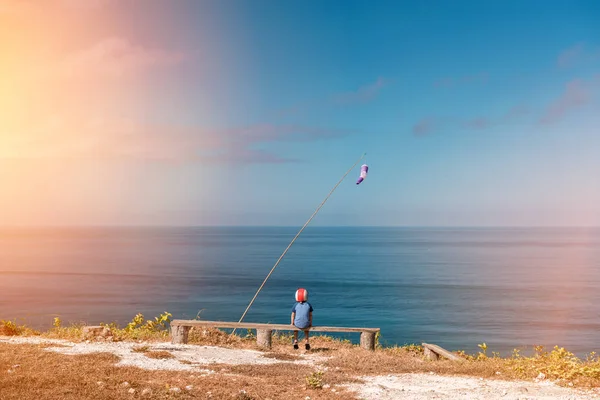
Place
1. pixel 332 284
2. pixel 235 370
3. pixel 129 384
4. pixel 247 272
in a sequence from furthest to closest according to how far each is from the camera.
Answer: pixel 247 272 < pixel 332 284 < pixel 235 370 < pixel 129 384

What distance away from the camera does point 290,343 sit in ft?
63.1

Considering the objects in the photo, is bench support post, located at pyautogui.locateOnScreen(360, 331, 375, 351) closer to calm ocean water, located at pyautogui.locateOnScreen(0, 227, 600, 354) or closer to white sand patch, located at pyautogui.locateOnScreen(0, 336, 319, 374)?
white sand patch, located at pyautogui.locateOnScreen(0, 336, 319, 374)

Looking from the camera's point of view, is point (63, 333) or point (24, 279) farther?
point (24, 279)

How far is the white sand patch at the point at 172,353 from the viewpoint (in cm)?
1380

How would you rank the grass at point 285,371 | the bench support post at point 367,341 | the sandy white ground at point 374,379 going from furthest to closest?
1. the bench support post at point 367,341
2. the sandy white ground at point 374,379
3. the grass at point 285,371

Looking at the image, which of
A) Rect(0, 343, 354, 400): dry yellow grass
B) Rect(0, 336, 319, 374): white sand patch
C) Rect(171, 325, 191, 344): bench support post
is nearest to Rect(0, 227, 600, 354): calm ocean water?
Rect(171, 325, 191, 344): bench support post

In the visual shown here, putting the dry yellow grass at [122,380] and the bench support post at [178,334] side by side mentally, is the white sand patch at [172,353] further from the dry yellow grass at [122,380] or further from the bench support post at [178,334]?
the dry yellow grass at [122,380]

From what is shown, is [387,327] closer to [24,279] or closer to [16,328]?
[16,328]

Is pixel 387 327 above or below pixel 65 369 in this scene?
below

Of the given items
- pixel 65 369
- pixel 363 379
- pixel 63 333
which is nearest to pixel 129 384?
pixel 65 369

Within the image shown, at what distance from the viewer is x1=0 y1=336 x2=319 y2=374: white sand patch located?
1380 cm

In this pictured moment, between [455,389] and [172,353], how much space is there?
7.55m

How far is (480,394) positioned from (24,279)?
83487mm

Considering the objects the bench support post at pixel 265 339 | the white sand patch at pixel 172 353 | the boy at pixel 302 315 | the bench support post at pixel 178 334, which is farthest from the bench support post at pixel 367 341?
the bench support post at pixel 178 334
